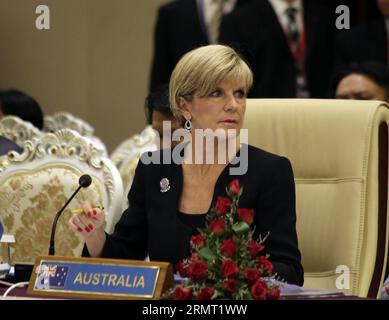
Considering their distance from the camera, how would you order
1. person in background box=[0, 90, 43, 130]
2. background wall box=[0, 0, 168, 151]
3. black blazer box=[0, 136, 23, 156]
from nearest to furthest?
black blazer box=[0, 136, 23, 156], person in background box=[0, 90, 43, 130], background wall box=[0, 0, 168, 151]

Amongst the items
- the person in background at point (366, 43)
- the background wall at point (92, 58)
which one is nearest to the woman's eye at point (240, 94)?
the person in background at point (366, 43)

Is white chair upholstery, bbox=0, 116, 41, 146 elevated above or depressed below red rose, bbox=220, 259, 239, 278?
below

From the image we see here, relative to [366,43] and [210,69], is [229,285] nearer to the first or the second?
[210,69]

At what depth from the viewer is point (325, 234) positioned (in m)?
3.06

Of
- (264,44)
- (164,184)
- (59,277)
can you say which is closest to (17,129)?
(264,44)

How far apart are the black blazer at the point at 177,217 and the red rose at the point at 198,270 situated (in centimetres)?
57

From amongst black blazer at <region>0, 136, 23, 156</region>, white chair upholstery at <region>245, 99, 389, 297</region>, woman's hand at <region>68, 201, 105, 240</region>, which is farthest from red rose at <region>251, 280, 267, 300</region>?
black blazer at <region>0, 136, 23, 156</region>

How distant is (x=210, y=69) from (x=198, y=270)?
79 cm

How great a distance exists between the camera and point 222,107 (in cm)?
275

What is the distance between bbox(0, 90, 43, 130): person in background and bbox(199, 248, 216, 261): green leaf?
3313 millimetres

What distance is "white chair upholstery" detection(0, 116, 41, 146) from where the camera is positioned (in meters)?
4.91

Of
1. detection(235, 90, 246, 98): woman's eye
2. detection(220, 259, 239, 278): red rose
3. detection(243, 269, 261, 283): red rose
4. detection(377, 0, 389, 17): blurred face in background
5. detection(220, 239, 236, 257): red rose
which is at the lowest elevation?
detection(243, 269, 261, 283): red rose

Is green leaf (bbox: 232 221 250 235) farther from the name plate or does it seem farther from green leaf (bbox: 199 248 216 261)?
the name plate
